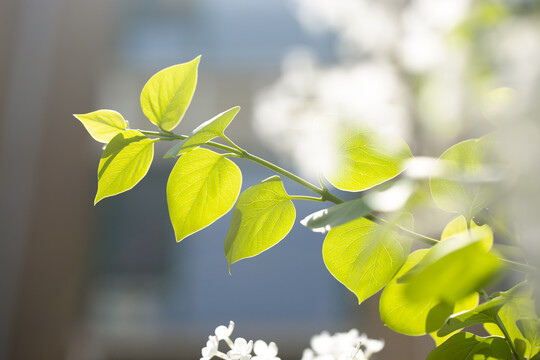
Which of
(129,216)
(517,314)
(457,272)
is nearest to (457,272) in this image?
(457,272)

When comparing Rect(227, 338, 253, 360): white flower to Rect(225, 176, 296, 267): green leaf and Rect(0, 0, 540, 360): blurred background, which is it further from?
Rect(0, 0, 540, 360): blurred background

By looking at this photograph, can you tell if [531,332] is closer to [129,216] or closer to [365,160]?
[365,160]

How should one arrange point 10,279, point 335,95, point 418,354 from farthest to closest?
1. point 10,279
2. point 418,354
3. point 335,95

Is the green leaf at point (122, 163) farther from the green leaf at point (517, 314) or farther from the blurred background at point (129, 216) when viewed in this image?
the blurred background at point (129, 216)

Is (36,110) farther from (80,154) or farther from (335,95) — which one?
(335,95)

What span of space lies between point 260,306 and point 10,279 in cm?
120

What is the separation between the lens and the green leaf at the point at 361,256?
14 cm

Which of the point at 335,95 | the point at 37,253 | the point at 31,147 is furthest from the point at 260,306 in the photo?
the point at 335,95

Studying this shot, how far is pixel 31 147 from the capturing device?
2699 mm

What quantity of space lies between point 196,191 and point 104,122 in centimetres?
3

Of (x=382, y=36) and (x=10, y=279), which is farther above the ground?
(x=382, y=36)

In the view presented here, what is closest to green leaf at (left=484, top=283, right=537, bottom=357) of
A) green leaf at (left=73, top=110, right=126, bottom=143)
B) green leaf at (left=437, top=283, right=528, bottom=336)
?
green leaf at (left=437, top=283, right=528, bottom=336)

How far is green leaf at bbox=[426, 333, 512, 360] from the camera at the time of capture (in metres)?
0.14

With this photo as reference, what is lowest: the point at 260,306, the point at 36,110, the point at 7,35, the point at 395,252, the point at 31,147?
the point at 260,306
